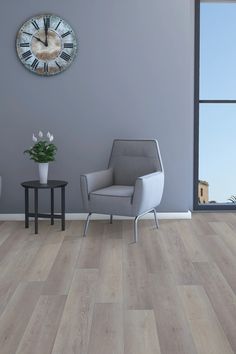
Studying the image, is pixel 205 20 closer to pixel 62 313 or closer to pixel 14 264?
pixel 14 264

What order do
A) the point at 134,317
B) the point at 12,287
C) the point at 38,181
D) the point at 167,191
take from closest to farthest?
the point at 134,317 → the point at 12,287 → the point at 38,181 → the point at 167,191

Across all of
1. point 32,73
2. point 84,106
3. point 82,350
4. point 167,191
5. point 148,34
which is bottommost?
point 82,350

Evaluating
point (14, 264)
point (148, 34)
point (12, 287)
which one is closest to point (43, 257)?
point (14, 264)

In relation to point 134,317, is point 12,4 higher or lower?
higher

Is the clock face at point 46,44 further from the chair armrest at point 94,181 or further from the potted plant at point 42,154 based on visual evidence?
the chair armrest at point 94,181

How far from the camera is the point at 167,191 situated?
511 centimetres

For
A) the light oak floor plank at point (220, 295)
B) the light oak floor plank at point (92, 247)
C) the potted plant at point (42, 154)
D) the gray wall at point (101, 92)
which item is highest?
the gray wall at point (101, 92)

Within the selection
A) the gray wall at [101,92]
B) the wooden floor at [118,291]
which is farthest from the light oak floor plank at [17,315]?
the gray wall at [101,92]

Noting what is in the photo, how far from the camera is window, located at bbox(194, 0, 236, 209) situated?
532 centimetres

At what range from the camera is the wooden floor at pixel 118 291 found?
227 cm

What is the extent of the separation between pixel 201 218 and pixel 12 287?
102 inches

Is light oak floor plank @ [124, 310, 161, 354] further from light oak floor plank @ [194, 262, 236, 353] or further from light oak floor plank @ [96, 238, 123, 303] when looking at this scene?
light oak floor plank @ [194, 262, 236, 353]

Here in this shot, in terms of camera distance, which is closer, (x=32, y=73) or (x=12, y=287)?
(x=12, y=287)

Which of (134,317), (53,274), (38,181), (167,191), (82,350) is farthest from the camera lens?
(167,191)
